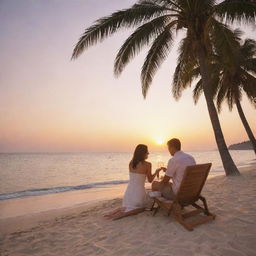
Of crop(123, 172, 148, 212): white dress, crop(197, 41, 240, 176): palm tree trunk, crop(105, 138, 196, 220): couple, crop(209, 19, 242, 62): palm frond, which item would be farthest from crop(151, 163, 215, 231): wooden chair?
crop(197, 41, 240, 176): palm tree trunk

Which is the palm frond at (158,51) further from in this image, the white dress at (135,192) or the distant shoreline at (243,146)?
the distant shoreline at (243,146)

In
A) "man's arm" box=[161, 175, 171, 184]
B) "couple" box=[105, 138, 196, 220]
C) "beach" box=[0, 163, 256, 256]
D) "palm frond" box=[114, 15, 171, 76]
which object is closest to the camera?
"beach" box=[0, 163, 256, 256]

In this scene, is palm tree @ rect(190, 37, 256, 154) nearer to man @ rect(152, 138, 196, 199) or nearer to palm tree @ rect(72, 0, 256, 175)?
palm tree @ rect(72, 0, 256, 175)

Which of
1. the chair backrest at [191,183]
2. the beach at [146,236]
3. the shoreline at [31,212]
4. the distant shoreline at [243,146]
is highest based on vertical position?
the chair backrest at [191,183]

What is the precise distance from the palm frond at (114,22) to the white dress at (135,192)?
654 cm

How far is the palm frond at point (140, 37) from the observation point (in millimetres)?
10134

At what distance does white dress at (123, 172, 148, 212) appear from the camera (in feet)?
17.4

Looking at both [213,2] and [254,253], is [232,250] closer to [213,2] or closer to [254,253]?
[254,253]

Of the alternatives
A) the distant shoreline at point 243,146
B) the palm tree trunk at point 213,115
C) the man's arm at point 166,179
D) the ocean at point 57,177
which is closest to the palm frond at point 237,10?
the palm tree trunk at point 213,115

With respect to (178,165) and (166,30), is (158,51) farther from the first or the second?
(178,165)

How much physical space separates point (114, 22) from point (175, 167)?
7.34 meters

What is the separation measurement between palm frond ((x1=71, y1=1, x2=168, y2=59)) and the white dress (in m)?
6.54

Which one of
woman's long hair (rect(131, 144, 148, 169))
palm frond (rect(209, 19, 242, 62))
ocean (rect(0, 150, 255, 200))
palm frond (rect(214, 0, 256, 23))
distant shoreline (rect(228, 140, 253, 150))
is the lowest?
distant shoreline (rect(228, 140, 253, 150))

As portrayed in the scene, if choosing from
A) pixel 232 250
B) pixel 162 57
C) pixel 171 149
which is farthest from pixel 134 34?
pixel 232 250
